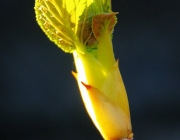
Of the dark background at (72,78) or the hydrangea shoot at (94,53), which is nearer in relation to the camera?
the hydrangea shoot at (94,53)

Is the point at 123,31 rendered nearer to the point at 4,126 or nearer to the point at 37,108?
the point at 37,108

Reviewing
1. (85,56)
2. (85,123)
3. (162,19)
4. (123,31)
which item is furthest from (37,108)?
(85,56)

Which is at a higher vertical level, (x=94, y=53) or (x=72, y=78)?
(x=94, y=53)

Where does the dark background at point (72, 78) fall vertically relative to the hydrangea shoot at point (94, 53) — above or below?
→ below

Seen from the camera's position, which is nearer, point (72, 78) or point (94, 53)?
point (94, 53)
